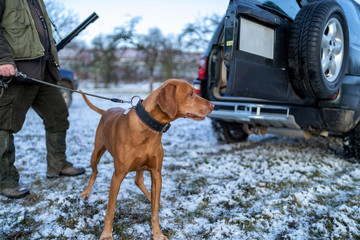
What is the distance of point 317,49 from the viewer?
256cm

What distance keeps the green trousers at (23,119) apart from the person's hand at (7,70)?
249mm

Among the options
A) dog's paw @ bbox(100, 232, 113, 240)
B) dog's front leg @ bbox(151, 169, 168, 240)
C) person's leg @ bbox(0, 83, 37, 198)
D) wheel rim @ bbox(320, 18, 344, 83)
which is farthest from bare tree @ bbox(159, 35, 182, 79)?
dog's paw @ bbox(100, 232, 113, 240)

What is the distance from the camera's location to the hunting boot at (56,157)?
3.02 meters

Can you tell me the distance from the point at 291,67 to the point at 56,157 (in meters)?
2.73

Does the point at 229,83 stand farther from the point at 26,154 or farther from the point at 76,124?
the point at 76,124

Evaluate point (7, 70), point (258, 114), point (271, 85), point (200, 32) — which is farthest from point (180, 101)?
point (200, 32)

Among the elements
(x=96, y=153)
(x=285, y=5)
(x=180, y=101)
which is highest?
(x=285, y=5)

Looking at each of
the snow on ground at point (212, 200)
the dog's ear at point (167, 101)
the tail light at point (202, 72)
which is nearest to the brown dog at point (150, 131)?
the dog's ear at point (167, 101)

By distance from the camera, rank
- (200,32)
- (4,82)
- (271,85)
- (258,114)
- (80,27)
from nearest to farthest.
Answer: (4,82)
(271,85)
(80,27)
(258,114)
(200,32)

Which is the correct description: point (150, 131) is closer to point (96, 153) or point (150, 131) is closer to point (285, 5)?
point (96, 153)

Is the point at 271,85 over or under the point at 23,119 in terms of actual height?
over

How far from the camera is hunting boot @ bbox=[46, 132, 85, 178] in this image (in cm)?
302

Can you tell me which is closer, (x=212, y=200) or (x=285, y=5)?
(x=212, y=200)

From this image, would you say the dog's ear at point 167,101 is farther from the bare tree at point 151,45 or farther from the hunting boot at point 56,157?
the bare tree at point 151,45
